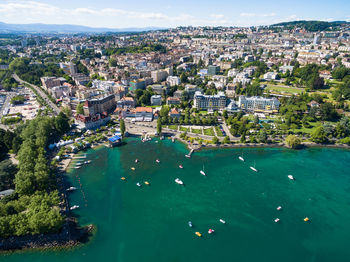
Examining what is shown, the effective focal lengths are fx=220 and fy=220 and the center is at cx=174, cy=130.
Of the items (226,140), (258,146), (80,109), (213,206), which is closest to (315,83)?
(258,146)

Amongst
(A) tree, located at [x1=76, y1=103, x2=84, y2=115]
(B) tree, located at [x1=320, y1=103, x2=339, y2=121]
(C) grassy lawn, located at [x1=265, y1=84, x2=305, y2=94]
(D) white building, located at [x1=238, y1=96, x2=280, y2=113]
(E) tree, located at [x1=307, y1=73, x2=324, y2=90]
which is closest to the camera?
(B) tree, located at [x1=320, y1=103, x2=339, y2=121]

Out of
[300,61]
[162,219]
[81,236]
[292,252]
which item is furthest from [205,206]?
[300,61]

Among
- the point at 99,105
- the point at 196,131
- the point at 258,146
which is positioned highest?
the point at 99,105

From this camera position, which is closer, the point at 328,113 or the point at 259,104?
the point at 328,113

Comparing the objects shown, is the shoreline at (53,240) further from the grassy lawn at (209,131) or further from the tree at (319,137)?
the tree at (319,137)

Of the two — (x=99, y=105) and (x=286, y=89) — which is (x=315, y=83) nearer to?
(x=286, y=89)

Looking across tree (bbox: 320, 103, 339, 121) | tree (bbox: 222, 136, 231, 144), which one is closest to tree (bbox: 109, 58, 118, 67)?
tree (bbox: 222, 136, 231, 144)

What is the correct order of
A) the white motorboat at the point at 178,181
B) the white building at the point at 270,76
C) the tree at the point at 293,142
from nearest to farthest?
the white motorboat at the point at 178,181 → the tree at the point at 293,142 → the white building at the point at 270,76

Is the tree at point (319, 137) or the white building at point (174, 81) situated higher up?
the white building at point (174, 81)

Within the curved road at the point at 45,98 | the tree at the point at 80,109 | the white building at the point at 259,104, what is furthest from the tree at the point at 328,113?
the curved road at the point at 45,98

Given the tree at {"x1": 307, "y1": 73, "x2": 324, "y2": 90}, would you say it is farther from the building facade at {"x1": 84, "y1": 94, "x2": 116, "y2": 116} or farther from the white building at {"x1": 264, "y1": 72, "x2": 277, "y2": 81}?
the building facade at {"x1": 84, "y1": 94, "x2": 116, "y2": 116}
